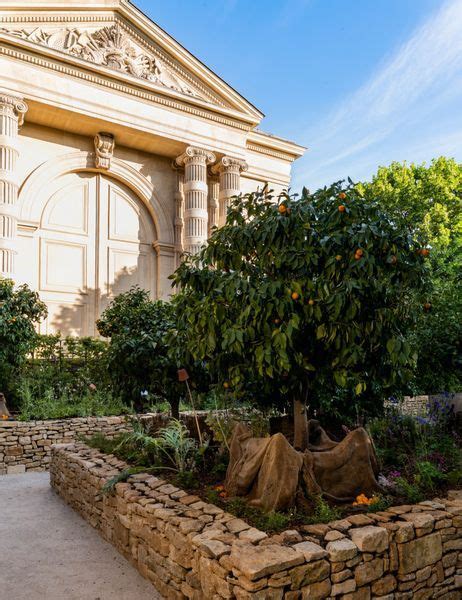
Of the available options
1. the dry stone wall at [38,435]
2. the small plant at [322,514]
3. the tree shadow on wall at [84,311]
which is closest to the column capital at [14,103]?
the tree shadow on wall at [84,311]

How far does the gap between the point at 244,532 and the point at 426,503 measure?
185 cm

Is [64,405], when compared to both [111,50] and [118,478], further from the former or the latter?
[111,50]

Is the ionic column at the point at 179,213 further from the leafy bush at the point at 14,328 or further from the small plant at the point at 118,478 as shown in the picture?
the small plant at the point at 118,478

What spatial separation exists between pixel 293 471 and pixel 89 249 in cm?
1369

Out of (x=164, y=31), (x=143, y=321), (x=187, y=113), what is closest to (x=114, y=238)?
(x=187, y=113)

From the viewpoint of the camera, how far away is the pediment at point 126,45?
1491 cm

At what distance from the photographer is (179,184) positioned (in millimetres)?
18656

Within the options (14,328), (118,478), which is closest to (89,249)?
(14,328)

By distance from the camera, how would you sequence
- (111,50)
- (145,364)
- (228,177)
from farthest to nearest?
(228,177), (111,50), (145,364)

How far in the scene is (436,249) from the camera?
38.7 ft

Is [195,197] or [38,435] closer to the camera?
[38,435]

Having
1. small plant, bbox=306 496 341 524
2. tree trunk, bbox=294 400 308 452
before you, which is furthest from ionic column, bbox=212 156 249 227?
small plant, bbox=306 496 341 524

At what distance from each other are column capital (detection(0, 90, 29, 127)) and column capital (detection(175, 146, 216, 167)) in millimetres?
5358

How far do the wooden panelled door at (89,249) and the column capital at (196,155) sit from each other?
2.28 m
